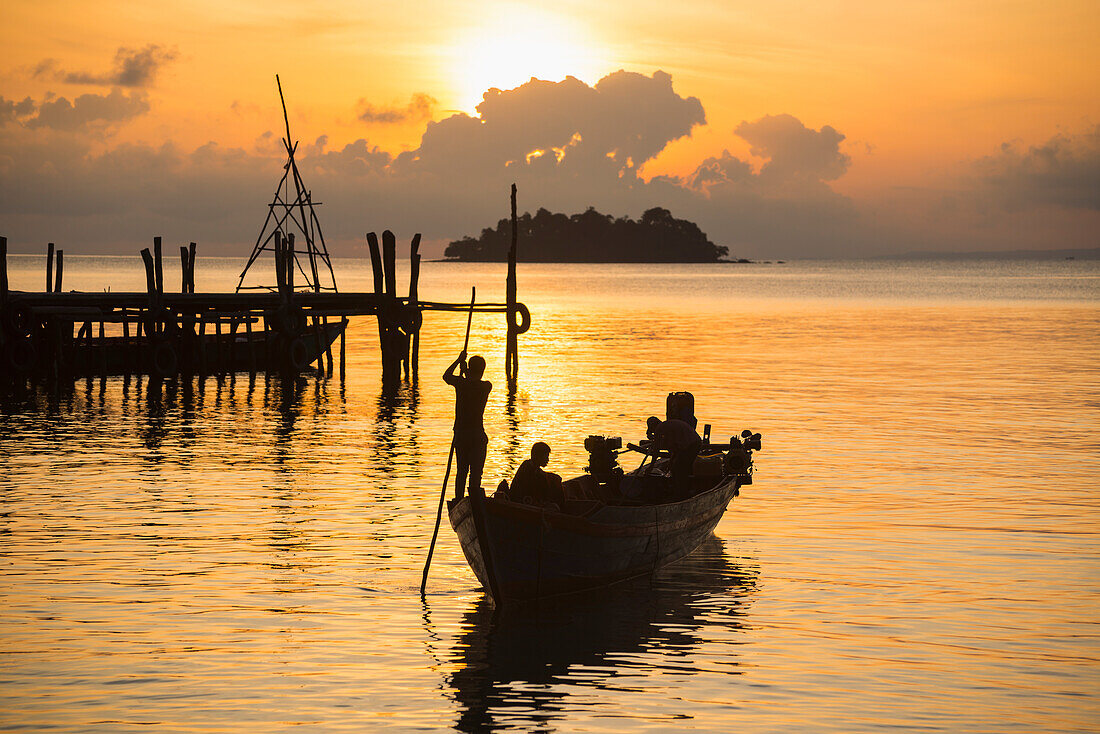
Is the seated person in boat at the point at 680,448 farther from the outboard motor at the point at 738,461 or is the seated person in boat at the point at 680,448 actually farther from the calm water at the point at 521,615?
the outboard motor at the point at 738,461

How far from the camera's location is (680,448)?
56.5 ft

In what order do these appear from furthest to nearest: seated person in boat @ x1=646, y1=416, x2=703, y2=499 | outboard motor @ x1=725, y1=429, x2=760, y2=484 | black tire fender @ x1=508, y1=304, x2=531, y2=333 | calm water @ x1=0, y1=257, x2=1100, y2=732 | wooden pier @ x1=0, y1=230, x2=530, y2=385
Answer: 1. black tire fender @ x1=508, y1=304, x2=531, y2=333
2. wooden pier @ x1=0, y1=230, x2=530, y2=385
3. outboard motor @ x1=725, y1=429, x2=760, y2=484
4. seated person in boat @ x1=646, y1=416, x2=703, y2=499
5. calm water @ x1=0, y1=257, x2=1100, y2=732

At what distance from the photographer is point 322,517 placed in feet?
63.8

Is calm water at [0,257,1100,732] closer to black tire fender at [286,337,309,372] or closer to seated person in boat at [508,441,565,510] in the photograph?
seated person in boat at [508,441,565,510]

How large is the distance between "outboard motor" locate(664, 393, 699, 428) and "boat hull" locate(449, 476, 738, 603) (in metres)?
3.18

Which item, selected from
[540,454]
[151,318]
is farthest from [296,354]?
[540,454]

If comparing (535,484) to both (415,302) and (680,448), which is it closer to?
(680,448)

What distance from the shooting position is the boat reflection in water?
37.2 ft

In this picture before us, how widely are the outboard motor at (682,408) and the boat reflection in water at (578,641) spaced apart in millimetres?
2993

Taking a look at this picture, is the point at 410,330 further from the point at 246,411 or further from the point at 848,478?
the point at 848,478

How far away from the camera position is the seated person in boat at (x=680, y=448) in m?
17.2

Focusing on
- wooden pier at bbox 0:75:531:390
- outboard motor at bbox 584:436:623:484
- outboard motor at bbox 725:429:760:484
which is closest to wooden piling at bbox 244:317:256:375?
wooden pier at bbox 0:75:531:390

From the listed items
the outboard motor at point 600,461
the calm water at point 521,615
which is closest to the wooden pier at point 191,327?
the calm water at point 521,615

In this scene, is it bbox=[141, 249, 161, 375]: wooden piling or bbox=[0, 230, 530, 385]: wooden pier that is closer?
bbox=[0, 230, 530, 385]: wooden pier
